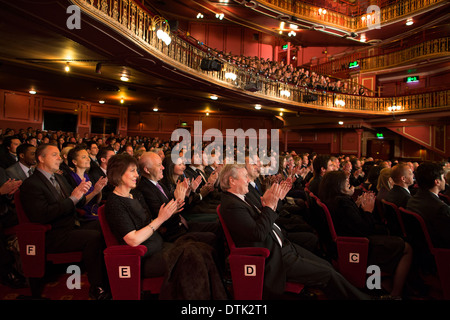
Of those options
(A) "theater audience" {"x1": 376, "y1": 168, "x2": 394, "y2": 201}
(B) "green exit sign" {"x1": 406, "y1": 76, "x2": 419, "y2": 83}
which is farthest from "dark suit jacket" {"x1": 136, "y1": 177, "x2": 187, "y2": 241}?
(B) "green exit sign" {"x1": 406, "y1": 76, "x2": 419, "y2": 83}

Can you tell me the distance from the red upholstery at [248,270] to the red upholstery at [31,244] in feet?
4.65

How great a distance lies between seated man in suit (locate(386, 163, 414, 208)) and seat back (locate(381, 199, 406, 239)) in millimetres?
120

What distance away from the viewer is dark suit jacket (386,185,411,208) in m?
Result: 2.68

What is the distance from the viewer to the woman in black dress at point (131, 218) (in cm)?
174

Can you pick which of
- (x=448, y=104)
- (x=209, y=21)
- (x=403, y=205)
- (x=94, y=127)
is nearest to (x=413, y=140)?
(x=448, y=104)

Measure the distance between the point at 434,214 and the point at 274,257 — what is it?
1.38m

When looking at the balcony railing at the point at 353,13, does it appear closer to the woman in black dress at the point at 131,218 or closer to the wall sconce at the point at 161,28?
the wall sconce at the point at 161,28

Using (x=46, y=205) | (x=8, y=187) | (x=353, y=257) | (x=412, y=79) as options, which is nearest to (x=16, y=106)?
(x=8, y=187)

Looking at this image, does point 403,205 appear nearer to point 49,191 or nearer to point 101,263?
point 101,263

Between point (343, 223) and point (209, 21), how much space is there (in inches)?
547

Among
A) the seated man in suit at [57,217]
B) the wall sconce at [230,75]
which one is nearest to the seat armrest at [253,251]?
the seated man in suit at [57,217]

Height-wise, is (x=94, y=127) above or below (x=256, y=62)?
below

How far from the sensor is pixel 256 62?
38.8 ft

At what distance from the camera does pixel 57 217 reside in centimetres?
211
